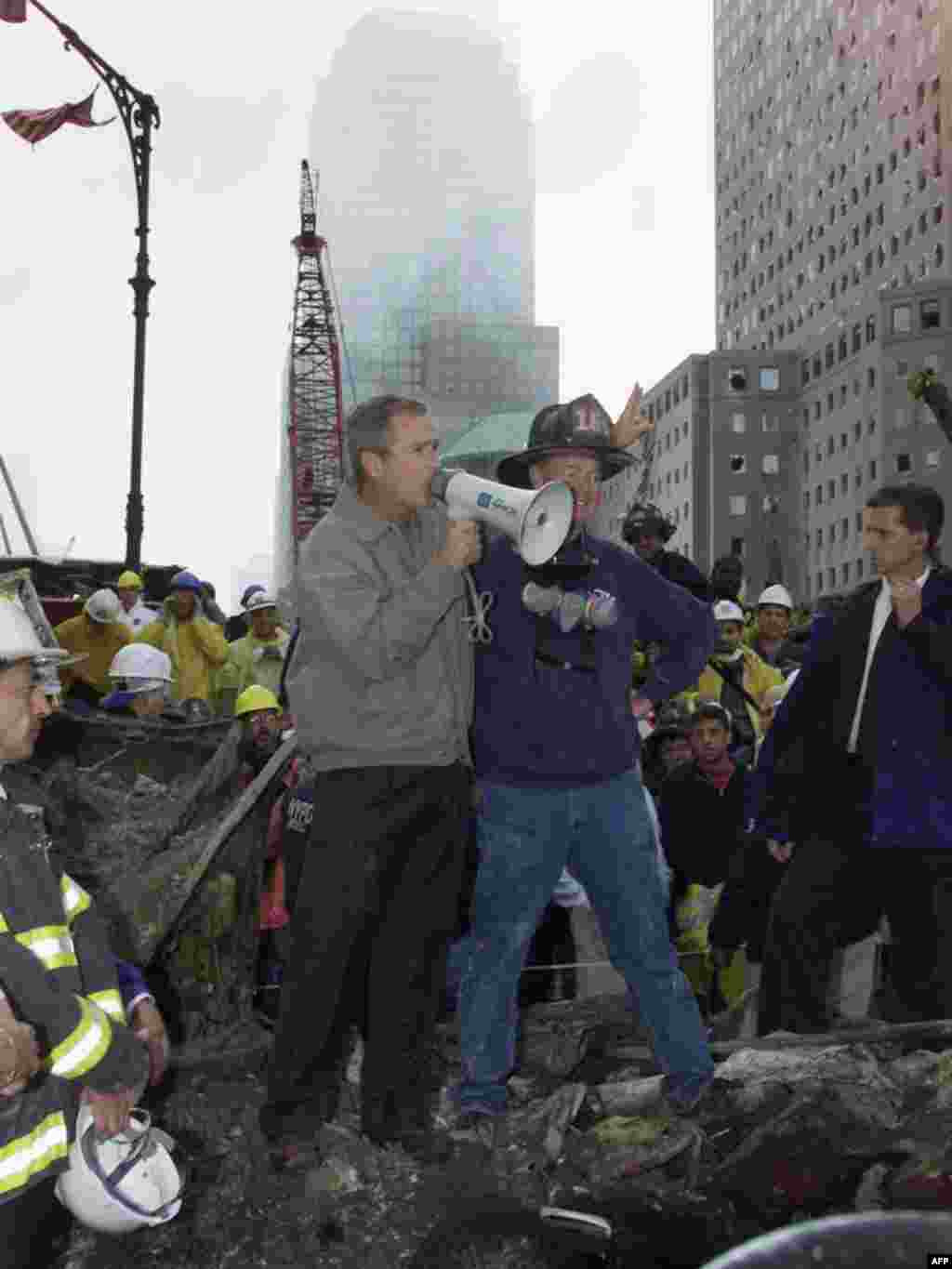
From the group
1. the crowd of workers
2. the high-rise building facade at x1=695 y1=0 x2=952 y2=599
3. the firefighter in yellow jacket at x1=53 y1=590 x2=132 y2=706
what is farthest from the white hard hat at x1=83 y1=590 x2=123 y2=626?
the high-rise building facade at x1=695 y1=0 x2=952 y2=599

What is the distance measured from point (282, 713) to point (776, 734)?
104 inches

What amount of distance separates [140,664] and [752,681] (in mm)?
3706

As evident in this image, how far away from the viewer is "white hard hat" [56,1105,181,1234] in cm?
238

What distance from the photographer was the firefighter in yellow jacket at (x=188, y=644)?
29.2 feet

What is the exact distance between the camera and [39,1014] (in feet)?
7.52

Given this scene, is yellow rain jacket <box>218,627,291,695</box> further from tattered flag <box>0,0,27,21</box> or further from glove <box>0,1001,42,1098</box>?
tattered flag <box>0,0,27,21</box>

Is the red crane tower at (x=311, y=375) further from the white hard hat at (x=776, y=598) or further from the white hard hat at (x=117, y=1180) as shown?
the white hard hat at (x=117, y=1180)

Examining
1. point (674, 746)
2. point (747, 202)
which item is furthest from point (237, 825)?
point (747, 202)

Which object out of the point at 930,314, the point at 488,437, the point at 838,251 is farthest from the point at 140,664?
the point at 488,437

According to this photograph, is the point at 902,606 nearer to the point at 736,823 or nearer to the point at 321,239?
the point at 736,823

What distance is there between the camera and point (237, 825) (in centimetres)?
453

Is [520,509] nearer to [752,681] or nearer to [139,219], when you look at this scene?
[752,681]

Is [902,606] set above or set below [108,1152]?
above

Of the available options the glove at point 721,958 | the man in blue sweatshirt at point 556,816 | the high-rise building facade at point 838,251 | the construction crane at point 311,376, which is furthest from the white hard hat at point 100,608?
the construction crane at point 311,376
